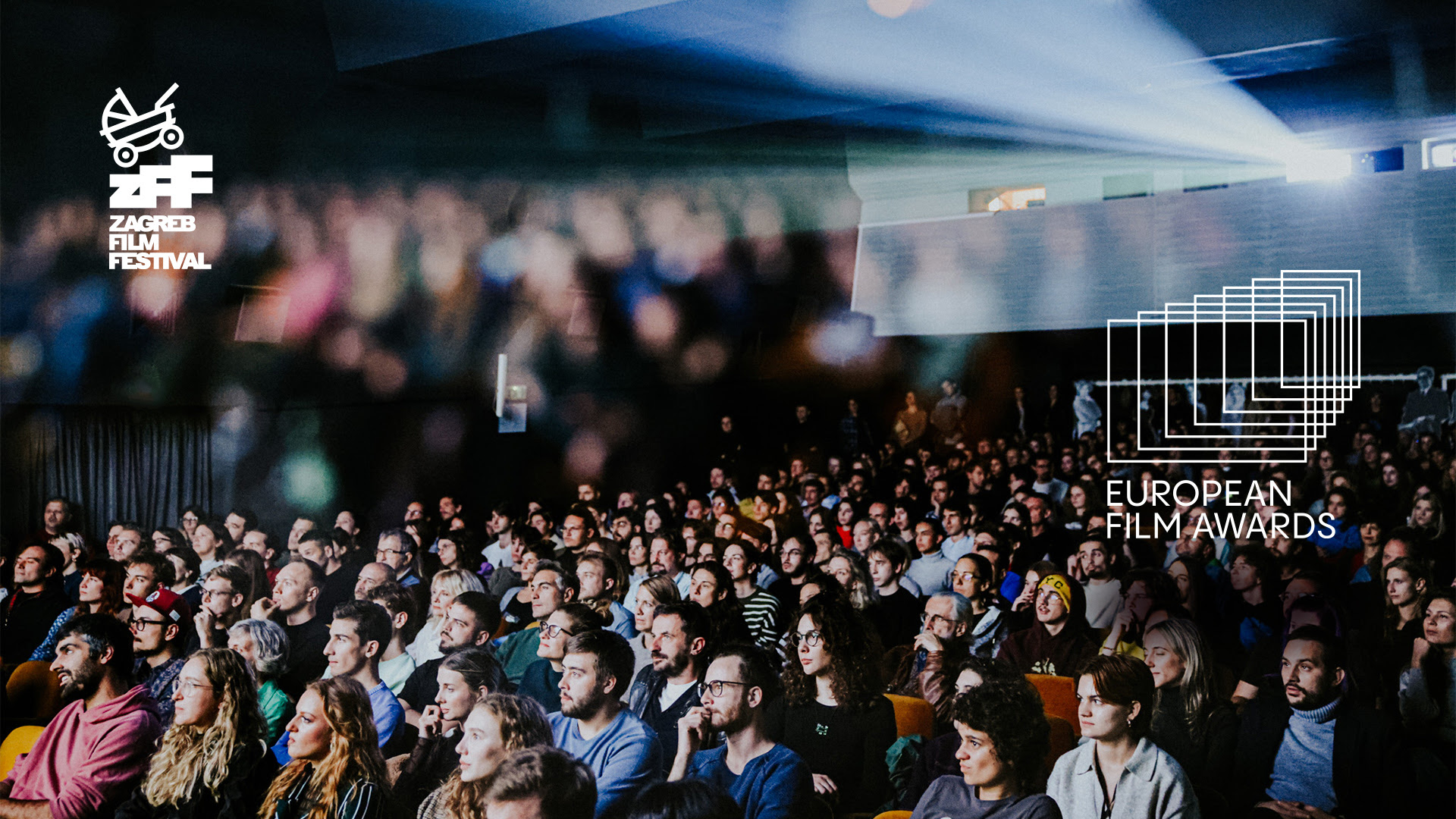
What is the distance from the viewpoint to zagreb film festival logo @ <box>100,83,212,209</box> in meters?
4.62

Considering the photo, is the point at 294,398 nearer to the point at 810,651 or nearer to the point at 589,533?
the point at 589,533

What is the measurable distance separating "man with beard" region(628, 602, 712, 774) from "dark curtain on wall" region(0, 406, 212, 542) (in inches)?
150

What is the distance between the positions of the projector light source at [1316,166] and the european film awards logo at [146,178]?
4.90 meters

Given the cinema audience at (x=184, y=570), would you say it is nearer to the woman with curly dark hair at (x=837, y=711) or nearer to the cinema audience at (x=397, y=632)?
the cinema audience at (x=397, y=632)

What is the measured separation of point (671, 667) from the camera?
3.25m

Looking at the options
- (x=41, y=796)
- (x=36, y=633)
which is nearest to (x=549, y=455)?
(x=36, y=633)

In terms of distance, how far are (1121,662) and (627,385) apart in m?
4.29

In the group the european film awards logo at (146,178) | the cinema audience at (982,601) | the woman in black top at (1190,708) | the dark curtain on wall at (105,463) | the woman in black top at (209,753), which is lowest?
the woman in black top at (209,753)

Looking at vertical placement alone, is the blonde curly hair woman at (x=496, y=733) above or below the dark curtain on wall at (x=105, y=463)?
below

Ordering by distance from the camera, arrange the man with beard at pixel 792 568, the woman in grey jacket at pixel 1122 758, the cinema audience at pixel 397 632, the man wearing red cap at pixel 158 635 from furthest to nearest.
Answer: the man with beard at pixel 792 568 → the man wearing red cap at pixel 158 635 → the cinema audience at pixel 397 632 → the woman in grey jacket at pixel 1122 758

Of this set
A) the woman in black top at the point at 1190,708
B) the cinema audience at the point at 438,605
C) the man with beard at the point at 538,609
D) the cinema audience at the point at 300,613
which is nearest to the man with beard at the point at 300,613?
the cinema audience at the point at 300,613

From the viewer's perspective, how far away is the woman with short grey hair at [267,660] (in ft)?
11.2

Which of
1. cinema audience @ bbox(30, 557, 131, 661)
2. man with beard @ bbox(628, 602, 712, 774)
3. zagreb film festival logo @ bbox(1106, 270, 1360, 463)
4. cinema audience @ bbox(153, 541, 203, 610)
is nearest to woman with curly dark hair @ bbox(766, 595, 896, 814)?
man with beard @ bbox(628, 602, 712, 774)

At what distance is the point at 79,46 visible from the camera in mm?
5027
